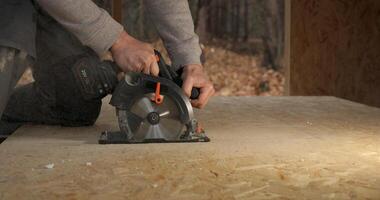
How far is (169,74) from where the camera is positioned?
2.46 meters

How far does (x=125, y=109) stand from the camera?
2381 mm

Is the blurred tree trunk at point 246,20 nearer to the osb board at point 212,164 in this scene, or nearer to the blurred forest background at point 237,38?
the blurred forest background at point 237,38

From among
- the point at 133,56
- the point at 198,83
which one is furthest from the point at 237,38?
the point at 133,56

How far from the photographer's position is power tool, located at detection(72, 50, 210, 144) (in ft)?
7.73

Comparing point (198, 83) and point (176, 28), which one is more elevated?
point (176, 28)

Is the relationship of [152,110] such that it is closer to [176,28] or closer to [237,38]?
[176,28]

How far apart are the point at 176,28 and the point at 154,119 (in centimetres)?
56

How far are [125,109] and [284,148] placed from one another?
2.07 feet

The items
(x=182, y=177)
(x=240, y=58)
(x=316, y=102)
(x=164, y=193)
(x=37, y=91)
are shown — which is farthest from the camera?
(x=240, y=58)

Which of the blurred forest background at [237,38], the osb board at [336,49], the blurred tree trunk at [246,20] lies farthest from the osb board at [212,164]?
the blurred tree trunk at [246,20]

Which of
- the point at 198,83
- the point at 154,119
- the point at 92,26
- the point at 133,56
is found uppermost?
the point at 92,26

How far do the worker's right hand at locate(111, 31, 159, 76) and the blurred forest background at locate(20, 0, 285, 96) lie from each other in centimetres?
642

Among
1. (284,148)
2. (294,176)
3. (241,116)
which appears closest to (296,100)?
(241,116)

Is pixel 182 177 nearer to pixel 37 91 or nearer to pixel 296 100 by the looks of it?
pixel 37 91
